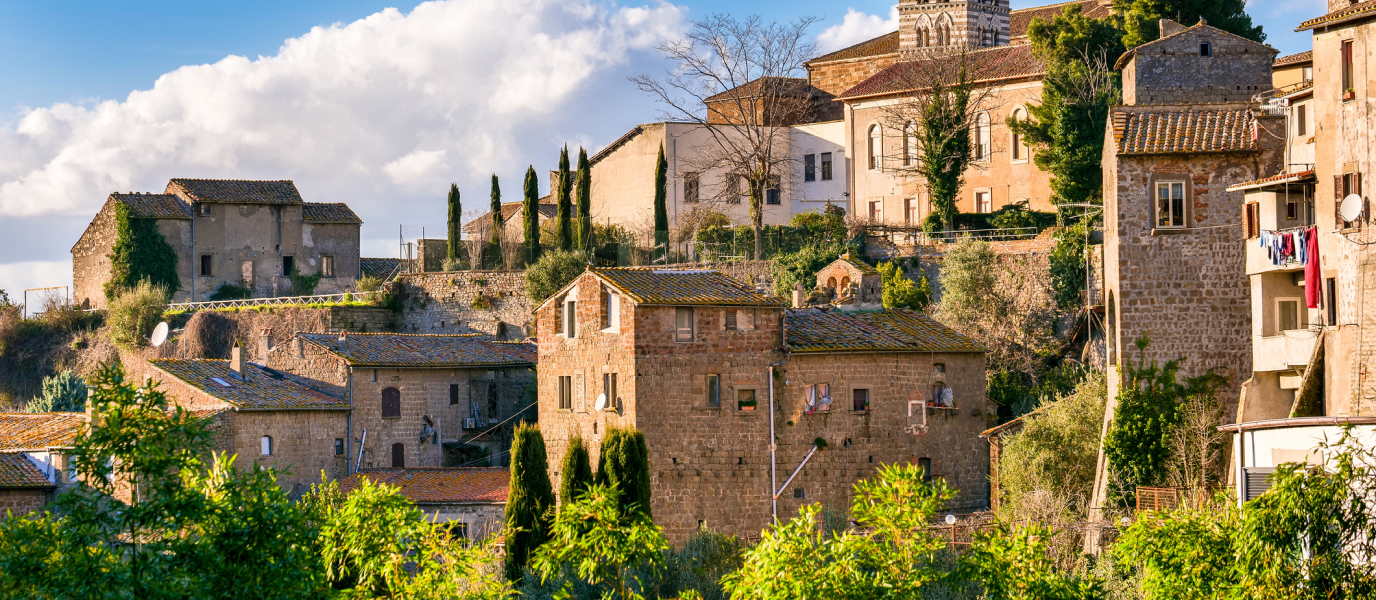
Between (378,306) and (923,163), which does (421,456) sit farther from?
(923,163)

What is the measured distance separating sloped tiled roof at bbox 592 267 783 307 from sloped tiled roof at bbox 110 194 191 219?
30225 millimetres

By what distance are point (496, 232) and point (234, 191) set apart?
11.2 meters

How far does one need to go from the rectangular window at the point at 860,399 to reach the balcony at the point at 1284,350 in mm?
9494

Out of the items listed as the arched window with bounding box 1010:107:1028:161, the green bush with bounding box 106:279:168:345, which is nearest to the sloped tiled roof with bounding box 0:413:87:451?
the green bush with bounding box 106:279:168:345

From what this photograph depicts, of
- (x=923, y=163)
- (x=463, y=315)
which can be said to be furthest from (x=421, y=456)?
(x=923, y=163)

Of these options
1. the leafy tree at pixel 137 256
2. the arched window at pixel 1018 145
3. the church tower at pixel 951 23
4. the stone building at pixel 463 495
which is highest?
the church tower at pixel 951 23

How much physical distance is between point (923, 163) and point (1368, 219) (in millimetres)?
26562

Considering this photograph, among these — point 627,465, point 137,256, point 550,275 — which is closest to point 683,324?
point 627,465

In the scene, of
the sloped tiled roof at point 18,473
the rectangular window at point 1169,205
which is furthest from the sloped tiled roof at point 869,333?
the sloped tiled roof at point 18,473

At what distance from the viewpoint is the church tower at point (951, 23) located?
63.7 metres

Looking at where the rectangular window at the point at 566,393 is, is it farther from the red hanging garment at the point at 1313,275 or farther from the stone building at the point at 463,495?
the red hanging garment at the point at 1313,275

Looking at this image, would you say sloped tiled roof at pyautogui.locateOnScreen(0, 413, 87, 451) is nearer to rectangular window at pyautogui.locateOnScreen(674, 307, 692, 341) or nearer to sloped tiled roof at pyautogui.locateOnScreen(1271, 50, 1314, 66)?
rectangular window at pyautogui.locateOnScreen(674, 307, 692, 341)

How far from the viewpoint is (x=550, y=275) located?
53.7m

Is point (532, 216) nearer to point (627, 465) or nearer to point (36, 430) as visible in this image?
point (36, 430)
